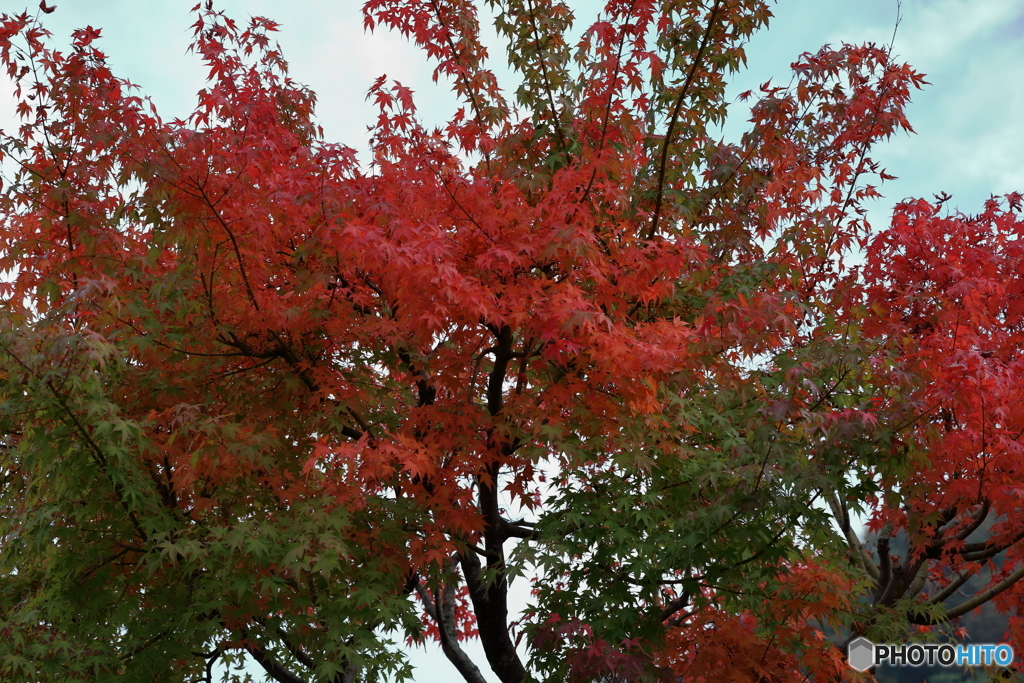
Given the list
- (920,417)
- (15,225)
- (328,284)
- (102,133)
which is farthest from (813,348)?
(15,225)

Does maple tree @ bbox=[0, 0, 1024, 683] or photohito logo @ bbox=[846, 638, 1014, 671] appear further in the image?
photohito logo @ bbox=[846, 638, 1014, 671]

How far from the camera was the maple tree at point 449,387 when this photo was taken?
624 cm

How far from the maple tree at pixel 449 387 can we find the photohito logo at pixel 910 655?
0.62ft

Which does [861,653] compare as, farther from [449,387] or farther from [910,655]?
[449,387]

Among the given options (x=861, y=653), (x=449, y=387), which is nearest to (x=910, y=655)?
(x=861, y=653)

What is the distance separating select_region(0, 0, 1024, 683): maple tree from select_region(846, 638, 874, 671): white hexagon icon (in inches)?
7.8

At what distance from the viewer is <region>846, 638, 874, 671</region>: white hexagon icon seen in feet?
27.4

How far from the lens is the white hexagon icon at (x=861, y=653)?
8.35 m

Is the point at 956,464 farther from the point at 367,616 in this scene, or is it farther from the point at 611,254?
the point at 367,616

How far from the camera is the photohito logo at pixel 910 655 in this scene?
8.37 metres

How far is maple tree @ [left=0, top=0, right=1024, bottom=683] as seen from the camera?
624 centimetres

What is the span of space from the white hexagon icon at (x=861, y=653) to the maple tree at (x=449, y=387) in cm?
20

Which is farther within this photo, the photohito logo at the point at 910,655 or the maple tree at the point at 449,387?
the photohito logo at the point at 910,655

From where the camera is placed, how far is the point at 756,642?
300 inches
